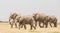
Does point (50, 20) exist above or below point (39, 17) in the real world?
below

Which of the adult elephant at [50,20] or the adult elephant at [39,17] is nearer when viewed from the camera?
the adult elephant at [39,17]

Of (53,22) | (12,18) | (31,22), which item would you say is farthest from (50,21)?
(31,22)

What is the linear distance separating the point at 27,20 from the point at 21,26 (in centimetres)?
75

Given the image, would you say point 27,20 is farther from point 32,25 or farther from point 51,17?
point 51,17

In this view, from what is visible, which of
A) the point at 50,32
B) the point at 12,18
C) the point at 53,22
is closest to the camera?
the point at 50,32

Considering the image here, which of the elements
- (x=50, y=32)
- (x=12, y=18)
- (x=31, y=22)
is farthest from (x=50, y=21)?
(x=50, y=32)

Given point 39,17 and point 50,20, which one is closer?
point 39,17

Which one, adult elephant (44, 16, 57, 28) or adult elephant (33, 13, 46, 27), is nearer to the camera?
adult elephant (33, 13, 46, 27)

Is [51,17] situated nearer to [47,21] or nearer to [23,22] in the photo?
[47,21]

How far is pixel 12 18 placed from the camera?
27.6m

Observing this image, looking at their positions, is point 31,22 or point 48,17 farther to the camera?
point 48,17

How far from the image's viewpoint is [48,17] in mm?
29078

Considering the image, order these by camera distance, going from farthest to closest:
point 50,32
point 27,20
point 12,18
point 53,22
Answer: point 53,22, point 12,18, point 27,20, point 50,32

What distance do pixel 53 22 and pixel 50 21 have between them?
36 cm
